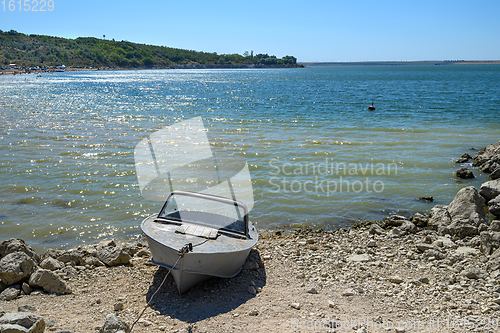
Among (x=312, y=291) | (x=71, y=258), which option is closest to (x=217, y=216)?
(x=312, y=291)

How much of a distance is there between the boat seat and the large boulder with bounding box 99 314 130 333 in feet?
7.71

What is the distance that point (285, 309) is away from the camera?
711 cm

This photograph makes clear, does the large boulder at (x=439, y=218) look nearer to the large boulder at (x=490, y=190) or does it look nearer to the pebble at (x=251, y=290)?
the large boulder at (x=490, y=190)

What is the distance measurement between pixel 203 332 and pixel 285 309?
1.70 meters

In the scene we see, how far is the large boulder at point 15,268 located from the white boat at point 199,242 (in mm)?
2500

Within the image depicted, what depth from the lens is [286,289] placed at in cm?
795

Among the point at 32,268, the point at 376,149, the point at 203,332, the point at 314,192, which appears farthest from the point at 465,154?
the point at 32,268

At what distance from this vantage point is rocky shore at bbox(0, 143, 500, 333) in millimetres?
6555

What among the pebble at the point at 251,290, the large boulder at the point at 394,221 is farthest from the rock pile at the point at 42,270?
the large boulder at the point at 394,221

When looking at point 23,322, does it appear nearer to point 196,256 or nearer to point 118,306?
point 118,306

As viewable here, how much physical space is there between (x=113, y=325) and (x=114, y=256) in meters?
3.15

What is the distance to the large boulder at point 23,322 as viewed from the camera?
5656mm

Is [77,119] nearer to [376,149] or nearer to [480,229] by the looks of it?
[376,149]

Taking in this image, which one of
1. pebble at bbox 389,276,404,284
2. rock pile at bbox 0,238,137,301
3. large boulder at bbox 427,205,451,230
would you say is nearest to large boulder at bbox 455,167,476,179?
large boulder at bbox 427,205,451,230
